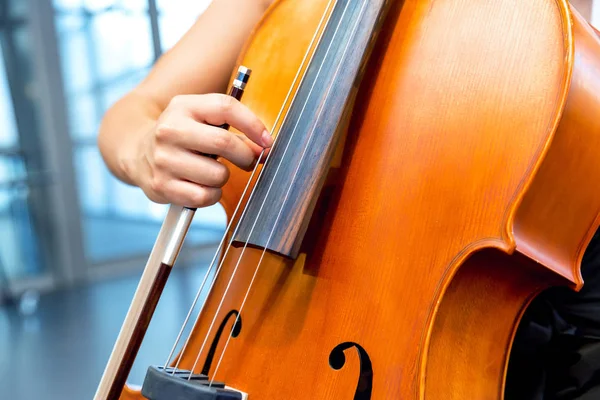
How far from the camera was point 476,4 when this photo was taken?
50 centimetres

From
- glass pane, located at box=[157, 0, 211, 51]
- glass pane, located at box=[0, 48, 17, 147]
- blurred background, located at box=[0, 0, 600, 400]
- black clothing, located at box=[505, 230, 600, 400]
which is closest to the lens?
black clothing, located at box=[505, 230, 600, 400]

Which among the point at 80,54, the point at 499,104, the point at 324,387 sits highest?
the point at 80,54

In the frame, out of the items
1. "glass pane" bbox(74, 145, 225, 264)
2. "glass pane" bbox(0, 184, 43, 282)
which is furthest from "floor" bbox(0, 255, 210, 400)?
"glass pane" bbox(74, 145, 225, 264)

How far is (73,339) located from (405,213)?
2320 millimetres

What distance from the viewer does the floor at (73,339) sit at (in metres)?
2.10

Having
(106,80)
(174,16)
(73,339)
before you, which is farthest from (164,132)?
(174,16)

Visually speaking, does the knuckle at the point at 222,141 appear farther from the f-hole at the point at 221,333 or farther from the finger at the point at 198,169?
the f-hole at the point at 221,333

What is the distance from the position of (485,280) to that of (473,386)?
0.10m

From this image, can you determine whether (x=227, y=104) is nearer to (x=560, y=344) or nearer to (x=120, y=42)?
(x=560, y=344)

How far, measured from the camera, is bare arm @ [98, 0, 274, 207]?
0.50 m

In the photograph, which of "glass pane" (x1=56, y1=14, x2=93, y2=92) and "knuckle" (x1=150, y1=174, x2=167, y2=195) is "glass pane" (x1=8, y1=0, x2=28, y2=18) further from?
"knuckle" (x1=150, y1=174, x2=167, y2=195)

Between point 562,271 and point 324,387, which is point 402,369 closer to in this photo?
point 324,387

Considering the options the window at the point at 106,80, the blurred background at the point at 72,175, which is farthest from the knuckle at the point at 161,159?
the window at the point at 106,80

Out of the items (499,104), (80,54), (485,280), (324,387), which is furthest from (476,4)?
(80,54)
